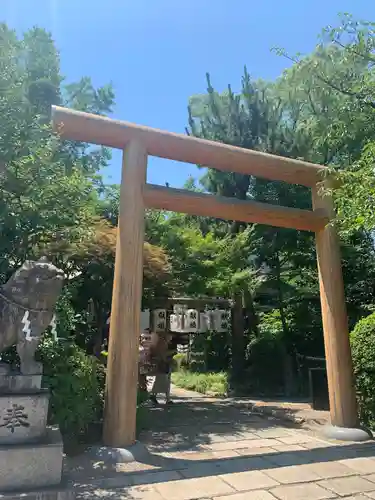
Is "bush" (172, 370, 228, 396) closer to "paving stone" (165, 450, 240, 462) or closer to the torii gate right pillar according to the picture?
the torii gate right pillar

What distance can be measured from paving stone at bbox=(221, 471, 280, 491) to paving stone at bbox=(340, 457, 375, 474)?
1119mm

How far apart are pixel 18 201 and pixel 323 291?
4630 mm

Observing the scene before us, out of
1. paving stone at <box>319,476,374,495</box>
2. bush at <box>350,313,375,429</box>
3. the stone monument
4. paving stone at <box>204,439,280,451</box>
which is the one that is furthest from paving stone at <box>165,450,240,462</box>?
bush at <box>350,313,375,429</box>

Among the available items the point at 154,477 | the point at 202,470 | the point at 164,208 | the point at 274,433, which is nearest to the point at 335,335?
the point at 274,433

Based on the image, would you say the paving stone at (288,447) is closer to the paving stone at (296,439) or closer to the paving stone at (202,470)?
the paving stone at (296,439)

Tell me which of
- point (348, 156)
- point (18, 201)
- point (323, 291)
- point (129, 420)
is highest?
point (348, 156)

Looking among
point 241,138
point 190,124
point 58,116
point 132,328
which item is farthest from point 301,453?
point 190,124

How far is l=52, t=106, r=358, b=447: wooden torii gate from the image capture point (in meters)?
4.96

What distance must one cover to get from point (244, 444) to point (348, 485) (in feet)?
6.17

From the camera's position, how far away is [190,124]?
11.2 m

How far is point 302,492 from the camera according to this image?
3.95 metres

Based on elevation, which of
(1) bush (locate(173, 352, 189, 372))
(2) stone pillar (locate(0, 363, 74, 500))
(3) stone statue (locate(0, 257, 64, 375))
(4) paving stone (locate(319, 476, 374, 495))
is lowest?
(4) paving stone (locate(319, 476, 374, 495))

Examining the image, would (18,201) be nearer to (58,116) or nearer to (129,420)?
(58,116)

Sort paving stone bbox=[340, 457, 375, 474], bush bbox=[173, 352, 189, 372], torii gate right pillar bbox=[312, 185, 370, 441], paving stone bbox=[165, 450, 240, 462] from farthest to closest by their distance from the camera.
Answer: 1. bush bbox=[173, 352, 189, 372]
2. torii gate right pillar bbox=[312, 185, 370, 441]
3. paving stone bbox=[165, 450, 240, 462]
4. paving stone bbox=[340, 457, 375, 474]
